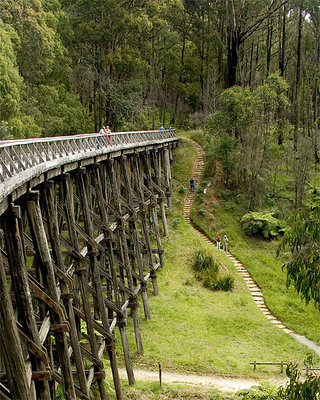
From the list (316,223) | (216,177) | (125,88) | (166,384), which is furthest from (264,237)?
(316,223)

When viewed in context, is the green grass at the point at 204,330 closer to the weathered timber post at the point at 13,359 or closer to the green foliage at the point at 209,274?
the green foliage at the point at 209,274

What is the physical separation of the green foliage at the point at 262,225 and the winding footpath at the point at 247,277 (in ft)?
8.16

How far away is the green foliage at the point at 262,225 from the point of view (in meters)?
29.2

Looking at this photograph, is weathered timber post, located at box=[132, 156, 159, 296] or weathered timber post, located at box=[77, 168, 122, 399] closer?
weathered timber post, located at box=[77, 168, 122, 399]

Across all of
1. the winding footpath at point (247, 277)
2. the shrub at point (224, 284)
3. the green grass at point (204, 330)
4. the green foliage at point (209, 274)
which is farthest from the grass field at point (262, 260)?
the green foliage at point (209, 274)

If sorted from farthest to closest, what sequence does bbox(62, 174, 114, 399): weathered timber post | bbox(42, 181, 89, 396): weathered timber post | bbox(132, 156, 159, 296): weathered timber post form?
bbox(132, 156, 159, 296): weathered timber post → bbox(62, 174, 114, 399): weathered timber post → bbox(42, 181, 89, 396): weathered timber post

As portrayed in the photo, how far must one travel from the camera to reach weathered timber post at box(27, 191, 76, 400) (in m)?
9.33

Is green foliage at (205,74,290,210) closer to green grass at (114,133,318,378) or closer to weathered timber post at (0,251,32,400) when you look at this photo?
green grass at (114,133,318,378)

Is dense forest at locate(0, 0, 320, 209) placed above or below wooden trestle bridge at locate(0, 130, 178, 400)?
A: above

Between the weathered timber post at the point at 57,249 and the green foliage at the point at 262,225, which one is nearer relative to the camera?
the weathered timber post at the point at 57,249

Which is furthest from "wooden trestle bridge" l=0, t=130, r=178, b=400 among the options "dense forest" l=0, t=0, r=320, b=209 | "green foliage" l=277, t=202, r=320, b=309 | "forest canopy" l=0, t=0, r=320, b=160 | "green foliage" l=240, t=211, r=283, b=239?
"green foliage" l=240, t=211, r=283, b=239

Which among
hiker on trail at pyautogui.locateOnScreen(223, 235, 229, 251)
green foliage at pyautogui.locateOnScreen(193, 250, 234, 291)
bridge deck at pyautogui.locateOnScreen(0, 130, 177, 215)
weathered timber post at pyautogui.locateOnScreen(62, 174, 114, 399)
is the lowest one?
green foliage at pyautogui.locateOnScreen(193, 250, 234, 291)

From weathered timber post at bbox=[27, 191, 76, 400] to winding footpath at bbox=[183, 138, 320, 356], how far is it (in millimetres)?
11176

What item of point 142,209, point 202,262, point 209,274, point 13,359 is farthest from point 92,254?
point 202,262
